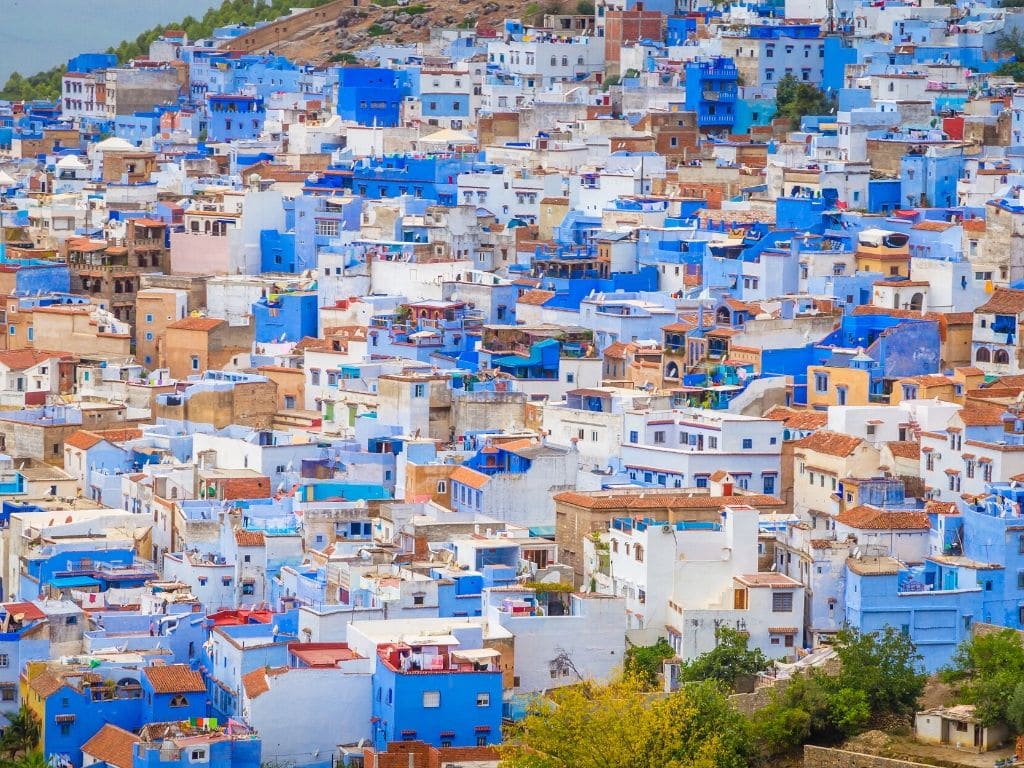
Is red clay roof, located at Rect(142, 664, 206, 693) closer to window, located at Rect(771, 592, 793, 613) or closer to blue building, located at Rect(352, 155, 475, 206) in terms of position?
window, located at Rect(771, 592, 793, 613)

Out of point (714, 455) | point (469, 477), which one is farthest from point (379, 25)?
point (714, 455)

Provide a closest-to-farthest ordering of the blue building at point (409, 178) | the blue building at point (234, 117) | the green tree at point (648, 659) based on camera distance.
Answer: the green tree at point (648, 659), the blue building at point (409, 178), the blue building at point (234, 117)

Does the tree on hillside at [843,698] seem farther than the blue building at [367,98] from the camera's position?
No

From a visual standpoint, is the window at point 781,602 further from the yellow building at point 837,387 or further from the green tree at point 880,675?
the yellow building at point 837,387

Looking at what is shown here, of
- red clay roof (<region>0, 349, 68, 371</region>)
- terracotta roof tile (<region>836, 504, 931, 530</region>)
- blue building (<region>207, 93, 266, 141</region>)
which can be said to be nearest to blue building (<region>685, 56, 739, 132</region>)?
blue building (<region>207, 93, 266, 141</region>)

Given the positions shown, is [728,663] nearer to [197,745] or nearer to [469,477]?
[197,745]

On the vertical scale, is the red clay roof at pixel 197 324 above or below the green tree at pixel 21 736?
above

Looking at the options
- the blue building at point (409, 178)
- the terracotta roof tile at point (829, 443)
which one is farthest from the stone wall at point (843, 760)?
the blue building at point (409, 178)
